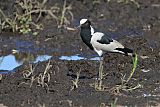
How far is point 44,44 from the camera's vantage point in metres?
9.64

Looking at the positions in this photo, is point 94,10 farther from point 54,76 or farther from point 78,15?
point 54,76

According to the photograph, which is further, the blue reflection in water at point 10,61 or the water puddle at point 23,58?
the water puddle at point 23,58

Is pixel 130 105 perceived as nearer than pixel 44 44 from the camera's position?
Yes

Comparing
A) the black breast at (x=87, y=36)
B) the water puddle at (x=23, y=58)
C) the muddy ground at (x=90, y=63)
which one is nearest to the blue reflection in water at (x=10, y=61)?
the water puddle at (x=23, y=58)

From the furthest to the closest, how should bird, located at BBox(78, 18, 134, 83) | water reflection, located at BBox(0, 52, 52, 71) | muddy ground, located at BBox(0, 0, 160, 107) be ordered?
water reflection, located at BBox(0, 52, 52, 71) < bird, located at BBox(78, 18, 134, 83) < muddy ground, located at BBox(0, 0, 160, 107)

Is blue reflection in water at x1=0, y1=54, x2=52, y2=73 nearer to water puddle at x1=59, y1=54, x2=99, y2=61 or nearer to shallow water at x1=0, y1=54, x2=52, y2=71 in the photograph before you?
shallow water at x1=0, y1=54, x2=52, y2=71

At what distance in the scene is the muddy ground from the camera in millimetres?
7137

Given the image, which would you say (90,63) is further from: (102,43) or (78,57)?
(78,57)

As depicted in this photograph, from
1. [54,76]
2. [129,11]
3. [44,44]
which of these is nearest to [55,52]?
[44,44]

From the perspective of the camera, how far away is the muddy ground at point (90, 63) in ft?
23.4

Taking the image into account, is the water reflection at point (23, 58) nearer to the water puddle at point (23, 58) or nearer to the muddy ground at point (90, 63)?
the water puddle at point (23, 58)

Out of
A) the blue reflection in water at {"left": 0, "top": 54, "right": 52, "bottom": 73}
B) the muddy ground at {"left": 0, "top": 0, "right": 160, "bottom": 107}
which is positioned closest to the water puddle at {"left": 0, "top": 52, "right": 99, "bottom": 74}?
the blue reflection in water at {"left": 0, "top": 54, "right": 52, "bottom": 73}

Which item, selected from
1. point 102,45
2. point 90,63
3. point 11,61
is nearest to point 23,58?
point 11,61

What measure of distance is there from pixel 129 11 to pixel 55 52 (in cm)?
213
